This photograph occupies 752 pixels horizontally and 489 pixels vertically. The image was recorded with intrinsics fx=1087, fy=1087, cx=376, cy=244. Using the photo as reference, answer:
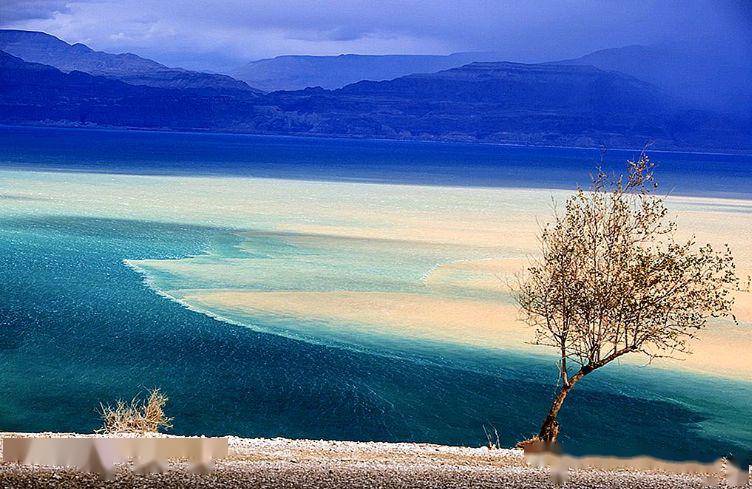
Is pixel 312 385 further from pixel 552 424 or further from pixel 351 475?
pixel 351 475

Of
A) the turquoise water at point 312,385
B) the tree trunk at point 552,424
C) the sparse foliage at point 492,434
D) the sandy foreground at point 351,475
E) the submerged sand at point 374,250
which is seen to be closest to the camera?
the sandy foreground at point 351,475

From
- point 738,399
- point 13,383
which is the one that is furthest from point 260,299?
point 738,399

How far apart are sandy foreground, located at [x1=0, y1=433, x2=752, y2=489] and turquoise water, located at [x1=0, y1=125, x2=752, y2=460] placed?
276 inches

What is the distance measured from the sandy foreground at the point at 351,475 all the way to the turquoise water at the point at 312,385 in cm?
701

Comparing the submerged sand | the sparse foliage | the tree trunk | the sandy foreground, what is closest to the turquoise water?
the sparse foliage

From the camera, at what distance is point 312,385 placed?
23875 mm

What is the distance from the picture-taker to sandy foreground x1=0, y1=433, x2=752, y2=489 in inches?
434

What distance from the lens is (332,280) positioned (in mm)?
36812

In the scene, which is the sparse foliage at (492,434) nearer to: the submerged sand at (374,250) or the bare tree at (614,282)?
the bare tree at (614,282)

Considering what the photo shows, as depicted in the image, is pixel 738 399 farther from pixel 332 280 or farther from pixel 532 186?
pixel 532 186

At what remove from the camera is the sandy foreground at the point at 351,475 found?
11.0 meters

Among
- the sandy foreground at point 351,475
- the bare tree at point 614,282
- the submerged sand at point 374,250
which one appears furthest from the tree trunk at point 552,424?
the submerged sand at point 374,250

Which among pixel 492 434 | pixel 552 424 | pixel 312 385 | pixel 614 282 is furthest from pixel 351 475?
pixel 312 385

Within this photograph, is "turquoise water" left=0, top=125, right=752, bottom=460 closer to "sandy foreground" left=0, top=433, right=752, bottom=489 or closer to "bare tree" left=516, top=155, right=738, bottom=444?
"bare tree" left=516, top=155, right=738, bottom=444
